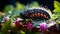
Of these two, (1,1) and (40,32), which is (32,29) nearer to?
(40,32)


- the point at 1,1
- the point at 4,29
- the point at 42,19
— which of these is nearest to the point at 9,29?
the point at 4,29

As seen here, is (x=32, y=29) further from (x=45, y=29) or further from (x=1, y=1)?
(x=1, y=1)

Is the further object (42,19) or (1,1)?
(1,1)

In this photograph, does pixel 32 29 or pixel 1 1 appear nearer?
pixel 32 29

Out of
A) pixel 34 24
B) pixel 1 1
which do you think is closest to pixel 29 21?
pixel 34 24

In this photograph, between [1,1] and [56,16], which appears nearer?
[56,16]

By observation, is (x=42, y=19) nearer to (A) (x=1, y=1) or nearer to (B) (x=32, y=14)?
(B) (x=32, y=14)

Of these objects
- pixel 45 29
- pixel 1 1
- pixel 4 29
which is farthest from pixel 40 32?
pixel 1 1
